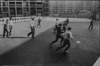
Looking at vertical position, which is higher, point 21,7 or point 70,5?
point 70,5

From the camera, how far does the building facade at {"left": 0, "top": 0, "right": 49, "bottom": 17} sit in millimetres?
80375

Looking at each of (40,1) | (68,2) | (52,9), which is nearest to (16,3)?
(40,1)

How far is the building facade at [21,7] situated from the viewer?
80.4 meters

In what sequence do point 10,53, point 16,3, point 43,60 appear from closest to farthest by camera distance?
point 43,60
point 10,53
point 16,3

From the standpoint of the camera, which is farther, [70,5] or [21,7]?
[70,5]

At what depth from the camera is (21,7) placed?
81.8m

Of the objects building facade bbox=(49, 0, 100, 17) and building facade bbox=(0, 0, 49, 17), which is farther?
building facade bbox=(49, 0, 100, 17)

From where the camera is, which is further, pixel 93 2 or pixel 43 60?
pixel 93 2

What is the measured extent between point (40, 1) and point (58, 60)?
77.6 metres

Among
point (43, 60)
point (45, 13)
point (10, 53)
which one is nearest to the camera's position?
point (43, 60)

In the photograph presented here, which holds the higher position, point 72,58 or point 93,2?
point 93,2

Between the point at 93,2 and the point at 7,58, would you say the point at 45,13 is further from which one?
the point at 7,58

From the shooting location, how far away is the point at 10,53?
9.23 metres

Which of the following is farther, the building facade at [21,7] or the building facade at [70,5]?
the building facade at [70,5]
